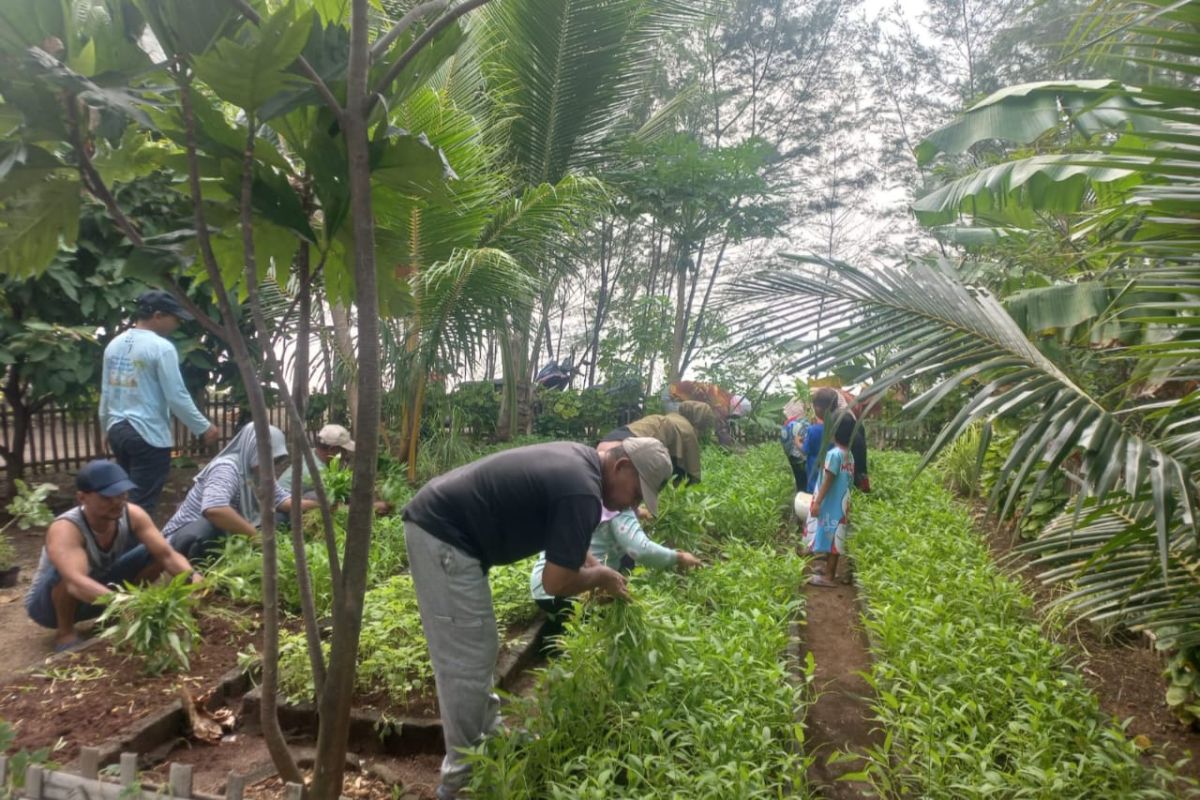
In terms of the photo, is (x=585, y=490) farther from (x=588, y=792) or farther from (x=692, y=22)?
(x=692, y=22)

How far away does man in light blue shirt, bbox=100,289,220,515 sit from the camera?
5125 mm

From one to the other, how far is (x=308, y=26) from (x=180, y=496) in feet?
25.3

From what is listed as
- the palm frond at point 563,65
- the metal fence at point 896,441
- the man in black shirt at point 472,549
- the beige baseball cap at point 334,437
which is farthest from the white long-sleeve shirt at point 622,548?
the metal fence at point 896,441

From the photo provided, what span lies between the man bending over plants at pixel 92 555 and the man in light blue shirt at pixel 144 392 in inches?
38.7

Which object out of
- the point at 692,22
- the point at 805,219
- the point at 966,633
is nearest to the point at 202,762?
the point at 966,633

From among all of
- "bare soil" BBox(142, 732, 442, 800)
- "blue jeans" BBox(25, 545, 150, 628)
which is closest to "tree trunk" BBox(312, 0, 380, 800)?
"bare soil" BBox(142, 732, 442, 800)

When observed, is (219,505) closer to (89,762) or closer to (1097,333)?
(89,762)

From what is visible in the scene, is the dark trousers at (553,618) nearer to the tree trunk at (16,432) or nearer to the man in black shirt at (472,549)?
the man in black shirt at (472,549)

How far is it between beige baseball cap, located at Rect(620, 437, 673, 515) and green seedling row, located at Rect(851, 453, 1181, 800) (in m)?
1.26

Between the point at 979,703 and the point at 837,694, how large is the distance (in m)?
0.91

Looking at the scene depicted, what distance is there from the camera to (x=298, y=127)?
218 centimetres

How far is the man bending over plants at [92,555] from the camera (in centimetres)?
396

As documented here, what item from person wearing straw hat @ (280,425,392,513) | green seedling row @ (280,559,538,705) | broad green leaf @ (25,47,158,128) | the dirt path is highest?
broad green leaf @ (25,47,158,128)

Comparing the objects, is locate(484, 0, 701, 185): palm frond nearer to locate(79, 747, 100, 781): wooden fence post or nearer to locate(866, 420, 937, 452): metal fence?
locate(79, 747, 100, 781): wooden fence post
